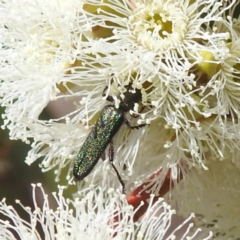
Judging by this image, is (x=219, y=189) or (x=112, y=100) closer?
(x=112, y=100)

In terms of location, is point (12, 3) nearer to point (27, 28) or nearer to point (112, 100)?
point (27, 28)

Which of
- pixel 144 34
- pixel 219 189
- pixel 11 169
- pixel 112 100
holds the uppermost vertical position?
pixel 144 34

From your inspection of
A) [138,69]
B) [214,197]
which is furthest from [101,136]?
[214,197]

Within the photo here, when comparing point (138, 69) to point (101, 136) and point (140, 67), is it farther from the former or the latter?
point (101, 136)

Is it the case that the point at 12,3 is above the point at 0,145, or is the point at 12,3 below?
above

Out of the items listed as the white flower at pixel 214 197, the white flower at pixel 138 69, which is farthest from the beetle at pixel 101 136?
the white flower at pixel 214 197

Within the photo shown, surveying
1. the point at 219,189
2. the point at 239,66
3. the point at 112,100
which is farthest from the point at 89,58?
the point at 219,189

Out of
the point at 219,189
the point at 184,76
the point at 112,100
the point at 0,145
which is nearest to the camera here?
the point at 184,76

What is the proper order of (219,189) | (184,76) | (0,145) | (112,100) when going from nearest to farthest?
(184,76) < (112,100) < (219,189) < (0,145)

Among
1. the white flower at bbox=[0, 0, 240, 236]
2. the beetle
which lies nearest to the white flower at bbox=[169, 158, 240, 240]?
the white flower at bbox=[0, 0, 240, 236]
